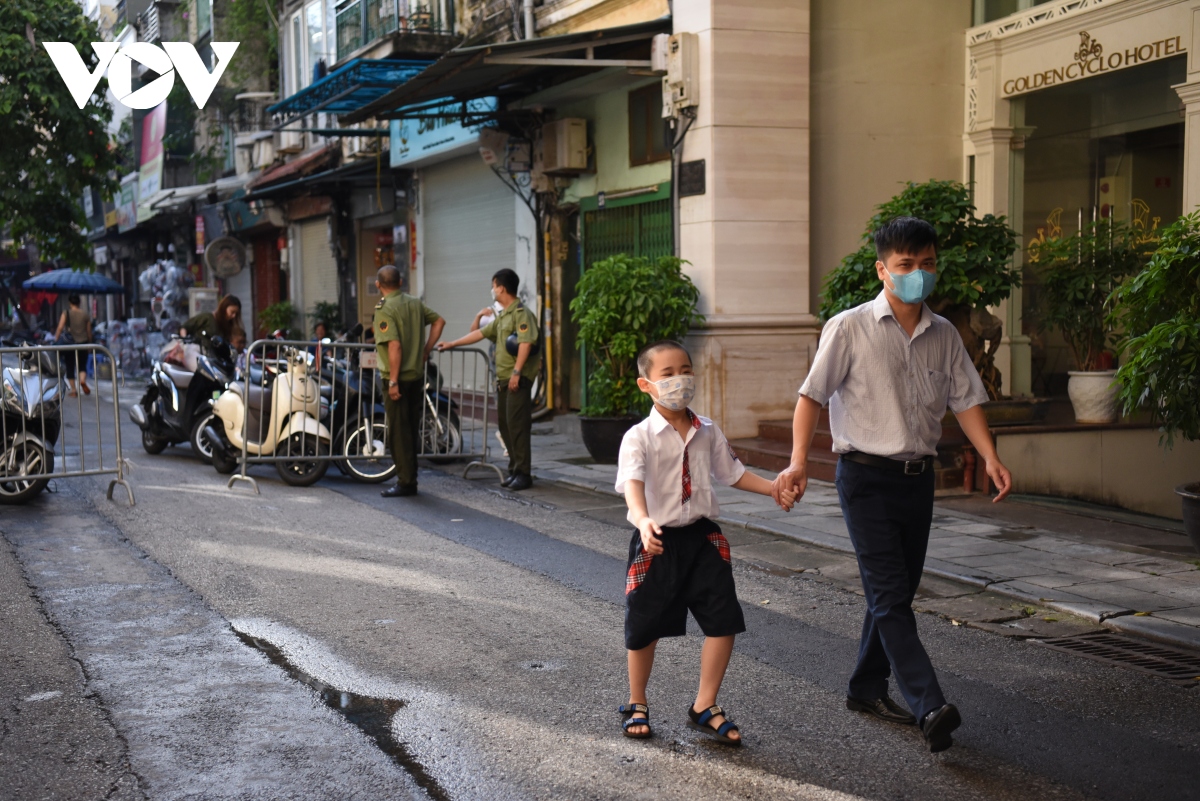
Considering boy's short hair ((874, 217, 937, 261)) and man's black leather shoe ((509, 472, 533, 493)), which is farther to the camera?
man's black leather shoe ((509, 472, 533, 493))

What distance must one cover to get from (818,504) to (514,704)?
5.41m

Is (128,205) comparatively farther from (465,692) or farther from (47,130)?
(465,692)

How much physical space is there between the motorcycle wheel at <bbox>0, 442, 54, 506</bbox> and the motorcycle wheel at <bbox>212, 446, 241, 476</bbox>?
1.76 metres

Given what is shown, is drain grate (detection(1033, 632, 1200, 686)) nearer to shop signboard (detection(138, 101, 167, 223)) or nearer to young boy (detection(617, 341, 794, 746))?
young boy (detection(617, 341, 794, 746))

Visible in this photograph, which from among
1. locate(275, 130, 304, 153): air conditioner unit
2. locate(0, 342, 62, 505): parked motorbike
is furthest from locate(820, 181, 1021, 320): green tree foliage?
locate(275, 130, 304, 153): air conditioner unit

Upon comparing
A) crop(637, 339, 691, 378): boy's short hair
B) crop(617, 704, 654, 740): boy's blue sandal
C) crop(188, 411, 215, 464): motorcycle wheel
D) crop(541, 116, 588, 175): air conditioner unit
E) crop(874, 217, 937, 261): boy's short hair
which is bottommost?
crop(617, 704, 654, 740): boy's blue sandal

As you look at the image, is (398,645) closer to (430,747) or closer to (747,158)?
(430,747)

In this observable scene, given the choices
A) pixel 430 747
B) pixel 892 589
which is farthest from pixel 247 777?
pixel 892 589

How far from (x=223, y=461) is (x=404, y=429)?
2108 millimetres

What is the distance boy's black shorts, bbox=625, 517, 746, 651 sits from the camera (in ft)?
14.1

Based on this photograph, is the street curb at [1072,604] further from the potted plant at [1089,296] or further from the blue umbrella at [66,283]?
the blue umbrella at [66,283]

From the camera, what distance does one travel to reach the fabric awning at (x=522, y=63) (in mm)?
12617

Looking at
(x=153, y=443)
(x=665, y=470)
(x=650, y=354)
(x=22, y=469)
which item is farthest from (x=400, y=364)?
(x=665, y=470)

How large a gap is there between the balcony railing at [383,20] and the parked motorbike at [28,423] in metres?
8.47
